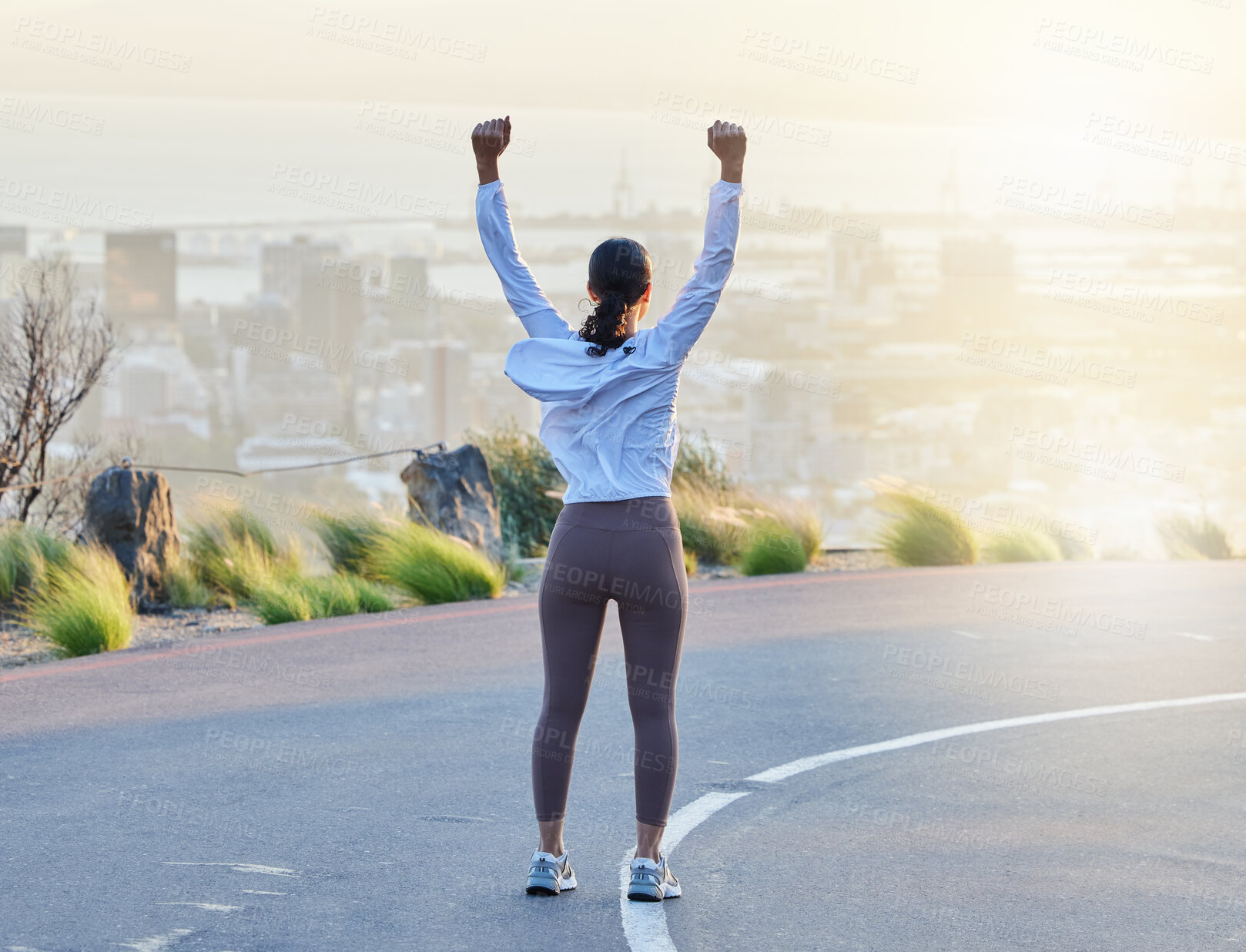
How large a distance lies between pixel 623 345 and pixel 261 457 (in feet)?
183

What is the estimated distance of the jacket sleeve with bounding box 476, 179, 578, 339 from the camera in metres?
4.45

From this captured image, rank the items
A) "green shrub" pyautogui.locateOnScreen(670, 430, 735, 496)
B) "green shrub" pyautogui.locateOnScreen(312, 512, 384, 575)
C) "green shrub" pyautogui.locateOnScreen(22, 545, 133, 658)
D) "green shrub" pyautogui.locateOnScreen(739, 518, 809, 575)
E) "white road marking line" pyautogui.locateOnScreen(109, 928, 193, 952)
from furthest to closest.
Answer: "green shrub" pyautogui.locateOnScreen(670, 430, 735, 496), "green shrub" pyautogui.locateOnScreen(739, 518, 809, 575), "green shrub" pyautogui.locateOnScreen(312, 512, 384, 575), "green shrub" pyautogui.locateOnScreen(22, 545, 133, 658), "white road marking line" pyautogui.locateOnScreen(109, 928, 193, 952)

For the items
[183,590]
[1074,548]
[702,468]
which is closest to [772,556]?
[702,468]

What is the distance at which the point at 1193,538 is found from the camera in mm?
18000

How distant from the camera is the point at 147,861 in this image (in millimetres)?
4875

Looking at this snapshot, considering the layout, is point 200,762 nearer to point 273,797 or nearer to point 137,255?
point 273,797

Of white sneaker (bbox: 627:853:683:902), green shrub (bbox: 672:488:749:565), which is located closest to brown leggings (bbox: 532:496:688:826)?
white sneaker (bbox: 627:853:683:902)

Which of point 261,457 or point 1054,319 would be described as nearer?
point 261,457

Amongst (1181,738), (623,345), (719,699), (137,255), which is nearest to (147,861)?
(623,345)

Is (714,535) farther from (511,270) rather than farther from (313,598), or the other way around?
(511,270)

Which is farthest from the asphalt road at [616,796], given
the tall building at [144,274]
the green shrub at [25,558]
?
the tall building at [144,274]

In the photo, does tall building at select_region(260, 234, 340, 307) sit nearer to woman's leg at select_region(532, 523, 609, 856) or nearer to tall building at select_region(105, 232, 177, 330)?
tall building at select_region(105, 232, 177, 330)

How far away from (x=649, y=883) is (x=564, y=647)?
2.56 feet

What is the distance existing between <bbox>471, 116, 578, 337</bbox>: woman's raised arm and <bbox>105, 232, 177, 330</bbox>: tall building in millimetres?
46349
